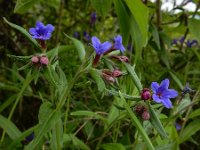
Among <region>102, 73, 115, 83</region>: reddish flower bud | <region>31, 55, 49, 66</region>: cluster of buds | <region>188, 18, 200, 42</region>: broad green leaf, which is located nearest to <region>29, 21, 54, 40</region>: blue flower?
<region>31, 55, 49, 66</region>: cluster of buds

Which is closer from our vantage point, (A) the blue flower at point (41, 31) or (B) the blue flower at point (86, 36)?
(A) the blue flower at point (41, 31)

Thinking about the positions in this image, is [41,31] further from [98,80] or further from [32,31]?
[98,80]

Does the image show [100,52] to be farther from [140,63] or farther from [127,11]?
[140,63]

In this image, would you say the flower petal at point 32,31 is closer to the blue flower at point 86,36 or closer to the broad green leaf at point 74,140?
the broad green leaf at point 74,140

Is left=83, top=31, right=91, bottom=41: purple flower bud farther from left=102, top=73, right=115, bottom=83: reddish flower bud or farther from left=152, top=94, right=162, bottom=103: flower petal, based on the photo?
left=152, top=94, right=162, bottom=103: flower petal

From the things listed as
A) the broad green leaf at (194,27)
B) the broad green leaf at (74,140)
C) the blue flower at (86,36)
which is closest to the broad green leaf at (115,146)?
the broad green leaf at (74,140)

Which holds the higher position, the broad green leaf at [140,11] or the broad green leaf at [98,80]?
the broad green leaf at [140,11]

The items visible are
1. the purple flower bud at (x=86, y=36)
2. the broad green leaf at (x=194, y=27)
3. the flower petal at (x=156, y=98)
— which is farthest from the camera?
the purple flower bud at (x=86, y=36)

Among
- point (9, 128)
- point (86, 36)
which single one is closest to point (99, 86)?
point (9, 128)
